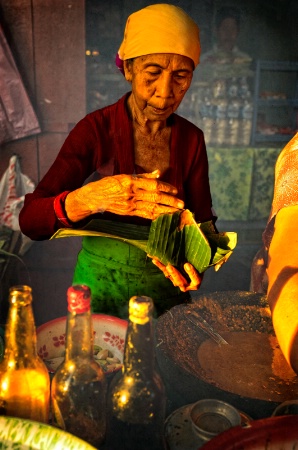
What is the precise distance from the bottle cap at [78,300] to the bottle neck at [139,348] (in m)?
0.09

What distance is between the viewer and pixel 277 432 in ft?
2.69

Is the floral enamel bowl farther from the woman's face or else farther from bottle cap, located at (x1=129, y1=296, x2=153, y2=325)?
the woman's face

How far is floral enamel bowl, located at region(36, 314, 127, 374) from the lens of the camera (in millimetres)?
1316

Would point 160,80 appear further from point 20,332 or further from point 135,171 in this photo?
point 20,332

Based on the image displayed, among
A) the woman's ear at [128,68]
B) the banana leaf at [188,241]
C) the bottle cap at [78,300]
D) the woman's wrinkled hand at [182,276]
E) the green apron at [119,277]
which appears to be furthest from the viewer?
the green apron at [119,277]

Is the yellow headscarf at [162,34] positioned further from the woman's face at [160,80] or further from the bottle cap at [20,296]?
the bottle cap at [20,296]

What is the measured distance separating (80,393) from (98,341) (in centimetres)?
49

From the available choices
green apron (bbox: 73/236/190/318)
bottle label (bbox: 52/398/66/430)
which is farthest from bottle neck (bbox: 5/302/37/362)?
green apron (bbox: 73/236/190/318)

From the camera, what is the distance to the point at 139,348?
877 mm

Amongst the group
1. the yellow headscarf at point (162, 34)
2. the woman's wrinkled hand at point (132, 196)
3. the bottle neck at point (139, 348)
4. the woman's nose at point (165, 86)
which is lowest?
the bottle neck at point (139, 348)

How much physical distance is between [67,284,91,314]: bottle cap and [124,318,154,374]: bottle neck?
0.09 m

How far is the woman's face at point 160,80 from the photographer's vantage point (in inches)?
63.7

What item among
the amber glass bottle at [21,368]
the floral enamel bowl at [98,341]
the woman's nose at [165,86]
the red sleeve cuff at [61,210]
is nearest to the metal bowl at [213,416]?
the amber glass bottle at [21,368]

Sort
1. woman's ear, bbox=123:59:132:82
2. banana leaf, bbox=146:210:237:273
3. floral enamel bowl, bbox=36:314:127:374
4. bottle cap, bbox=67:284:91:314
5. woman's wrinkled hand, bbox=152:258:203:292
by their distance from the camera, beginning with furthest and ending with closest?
woman's ear, bbox=123:59:132:82 → woman's wrinkled hand, bbox=152:258:203:292 → banana leaf, bbox=146:210:237:273 → floral enamel bowl, bbox=36:314:127:374 → bottle cap, bbox=67:284:91:314
